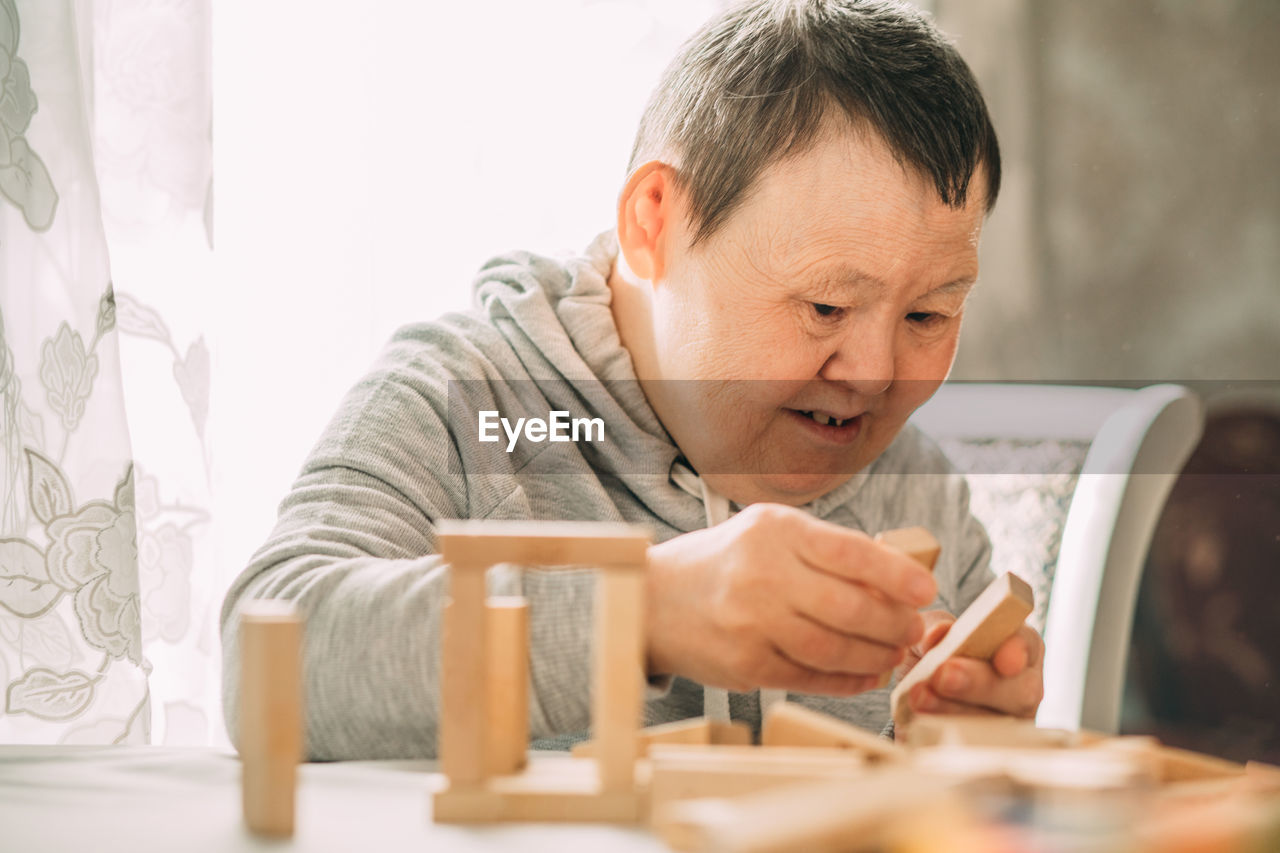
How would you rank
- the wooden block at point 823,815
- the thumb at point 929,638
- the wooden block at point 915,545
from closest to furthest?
1. the wooden block at point 823,815
2. the wooden block at point 915,545
3. the thumb at point 929,638

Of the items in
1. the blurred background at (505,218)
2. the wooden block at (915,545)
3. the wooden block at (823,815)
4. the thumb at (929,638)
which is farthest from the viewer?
the blurred background at (505,218)

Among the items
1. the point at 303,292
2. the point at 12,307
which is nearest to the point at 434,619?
the point at 12,307

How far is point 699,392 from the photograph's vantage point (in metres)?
0.88

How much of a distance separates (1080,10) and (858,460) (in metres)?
1.26

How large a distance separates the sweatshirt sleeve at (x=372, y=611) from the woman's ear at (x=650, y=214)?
29cm

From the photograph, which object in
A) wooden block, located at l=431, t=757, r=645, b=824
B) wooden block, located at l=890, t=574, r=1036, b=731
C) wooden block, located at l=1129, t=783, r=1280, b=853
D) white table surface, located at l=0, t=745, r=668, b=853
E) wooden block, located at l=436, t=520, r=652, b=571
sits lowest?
white table surface, located at l=0, t=745, r=668, b=853

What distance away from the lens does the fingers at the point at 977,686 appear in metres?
0.59

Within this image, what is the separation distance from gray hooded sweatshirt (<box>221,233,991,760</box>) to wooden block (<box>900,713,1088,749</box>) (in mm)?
138

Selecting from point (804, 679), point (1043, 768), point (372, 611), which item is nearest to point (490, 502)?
point (372, 611)

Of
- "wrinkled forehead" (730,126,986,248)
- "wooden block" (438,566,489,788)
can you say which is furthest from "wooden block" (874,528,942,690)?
"wrinkled forehead" (730,126,986,248)

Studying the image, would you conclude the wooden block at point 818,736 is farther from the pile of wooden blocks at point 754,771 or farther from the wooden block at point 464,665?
the wooden block at point 464,665

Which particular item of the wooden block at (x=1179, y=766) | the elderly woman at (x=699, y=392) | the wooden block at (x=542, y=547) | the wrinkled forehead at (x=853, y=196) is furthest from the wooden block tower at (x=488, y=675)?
the wrinkled forehead at (x=853, y=196)

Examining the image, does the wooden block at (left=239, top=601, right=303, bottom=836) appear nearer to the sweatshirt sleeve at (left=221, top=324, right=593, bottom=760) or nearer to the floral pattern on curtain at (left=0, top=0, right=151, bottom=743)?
the sweatshirt sleeve at (left=221, top=324, right=593, bottom=760)

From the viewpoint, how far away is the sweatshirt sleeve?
56cm
